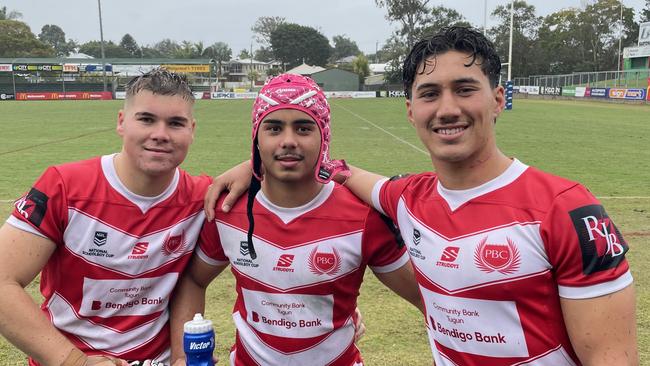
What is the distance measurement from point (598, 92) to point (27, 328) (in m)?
51.4

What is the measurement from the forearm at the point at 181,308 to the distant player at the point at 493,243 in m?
1.12

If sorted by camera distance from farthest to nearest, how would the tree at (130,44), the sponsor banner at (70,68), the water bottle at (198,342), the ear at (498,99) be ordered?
the tree at (130,44), the sponsor banner at (70,68), the ear at (498,99), the water bottle at (198,342)

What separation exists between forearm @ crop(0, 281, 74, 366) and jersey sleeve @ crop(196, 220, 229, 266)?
73 centimetres

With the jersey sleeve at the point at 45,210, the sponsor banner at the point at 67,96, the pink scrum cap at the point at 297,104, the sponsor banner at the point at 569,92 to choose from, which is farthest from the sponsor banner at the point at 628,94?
the sponsor banner at the point at 67,96

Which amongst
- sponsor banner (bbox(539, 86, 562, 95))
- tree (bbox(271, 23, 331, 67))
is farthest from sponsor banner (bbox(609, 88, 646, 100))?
tree (bbox(271, 23, 331, 67))

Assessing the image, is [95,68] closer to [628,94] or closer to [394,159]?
[628,94]

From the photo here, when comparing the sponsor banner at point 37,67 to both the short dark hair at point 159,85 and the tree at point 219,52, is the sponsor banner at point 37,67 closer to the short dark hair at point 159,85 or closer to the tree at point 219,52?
the tree at point 219,52

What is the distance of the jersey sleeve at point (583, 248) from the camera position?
178 centimetres

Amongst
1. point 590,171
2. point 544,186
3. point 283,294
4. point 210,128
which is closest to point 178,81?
point 283,294

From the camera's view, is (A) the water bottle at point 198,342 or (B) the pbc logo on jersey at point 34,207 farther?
(B) the pbc logo on jersey at point 34,207

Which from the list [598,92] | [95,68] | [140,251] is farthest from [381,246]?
[95,68]

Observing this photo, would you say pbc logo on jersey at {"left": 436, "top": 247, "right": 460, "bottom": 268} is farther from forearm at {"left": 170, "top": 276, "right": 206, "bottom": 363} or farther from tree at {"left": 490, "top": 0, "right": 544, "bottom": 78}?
tree at {"left": 490, "top": 0, "right": 544, "bottom": 78}

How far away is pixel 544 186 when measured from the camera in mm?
1955

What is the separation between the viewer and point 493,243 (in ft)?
6.54
